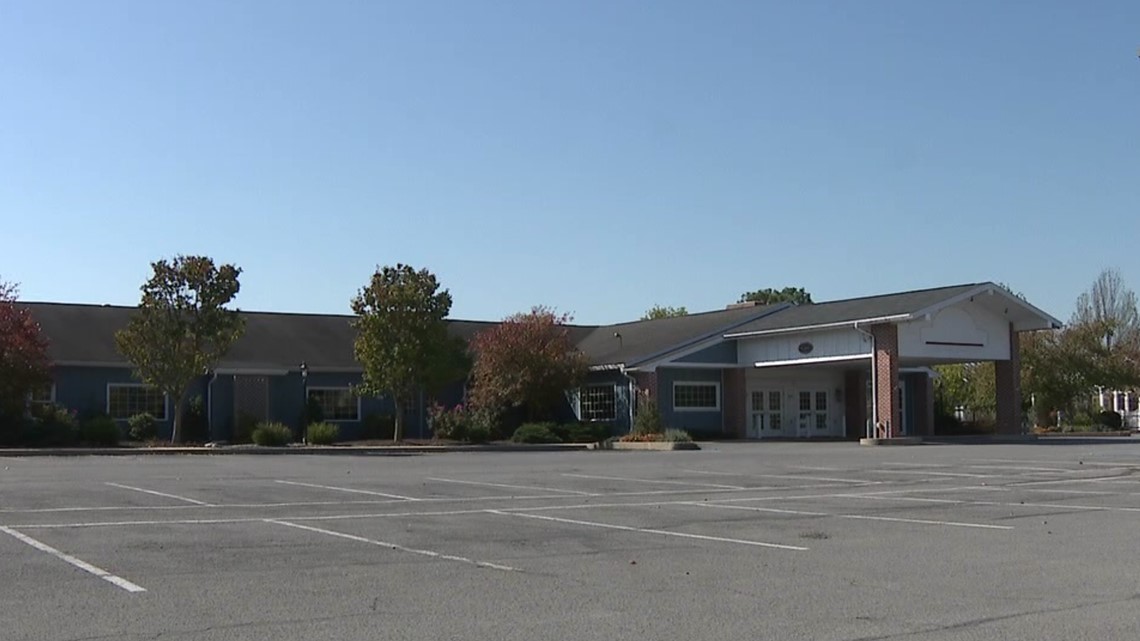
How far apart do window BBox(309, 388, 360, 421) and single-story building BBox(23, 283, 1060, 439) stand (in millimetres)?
50

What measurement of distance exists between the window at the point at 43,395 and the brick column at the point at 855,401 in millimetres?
29215

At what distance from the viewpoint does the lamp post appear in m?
43.0

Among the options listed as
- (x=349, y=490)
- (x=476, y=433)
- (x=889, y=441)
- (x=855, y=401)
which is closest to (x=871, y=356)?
(x=889, y=441)

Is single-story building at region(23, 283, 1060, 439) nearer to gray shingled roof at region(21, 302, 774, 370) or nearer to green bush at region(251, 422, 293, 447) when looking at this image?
gray shingled roof at region(21, 302, 774, 370)

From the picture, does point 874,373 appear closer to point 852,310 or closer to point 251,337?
point 852,310

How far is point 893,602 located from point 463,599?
10.2 ft

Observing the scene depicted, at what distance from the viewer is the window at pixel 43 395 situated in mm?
38812

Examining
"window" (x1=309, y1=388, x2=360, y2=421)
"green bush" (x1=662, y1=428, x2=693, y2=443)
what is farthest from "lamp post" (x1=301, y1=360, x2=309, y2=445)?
"green bush" (x1=662, y1=428, x2=693, y2=443)

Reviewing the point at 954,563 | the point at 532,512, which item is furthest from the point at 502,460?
the point at 954,563

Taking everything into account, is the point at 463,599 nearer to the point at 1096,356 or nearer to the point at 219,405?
the point at 219,405

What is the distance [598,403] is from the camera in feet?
164

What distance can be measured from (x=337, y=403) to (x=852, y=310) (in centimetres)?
1845

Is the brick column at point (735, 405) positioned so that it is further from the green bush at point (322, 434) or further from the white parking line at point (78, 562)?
the white parking line at point (78, 562)

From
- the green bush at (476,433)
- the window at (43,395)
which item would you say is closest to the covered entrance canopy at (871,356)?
the green bush at (476,433)
